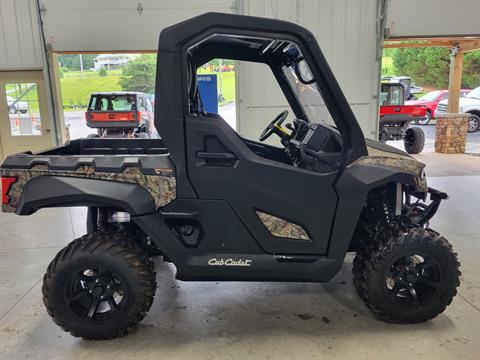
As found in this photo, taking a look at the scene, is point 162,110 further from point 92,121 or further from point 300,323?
point 92,121

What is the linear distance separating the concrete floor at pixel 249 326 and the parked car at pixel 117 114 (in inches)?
260

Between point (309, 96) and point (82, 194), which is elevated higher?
point (309, 96)

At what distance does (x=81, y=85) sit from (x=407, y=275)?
2050 cm

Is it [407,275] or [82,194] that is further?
[407,275]

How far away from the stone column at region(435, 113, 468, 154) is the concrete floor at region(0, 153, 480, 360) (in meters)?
7.54

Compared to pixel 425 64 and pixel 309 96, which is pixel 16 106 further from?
pixel 425 64

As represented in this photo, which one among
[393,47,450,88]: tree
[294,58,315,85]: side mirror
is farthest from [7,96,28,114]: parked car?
[393,47,450,88]: tree

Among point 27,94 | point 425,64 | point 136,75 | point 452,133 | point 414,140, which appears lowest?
point 414,140

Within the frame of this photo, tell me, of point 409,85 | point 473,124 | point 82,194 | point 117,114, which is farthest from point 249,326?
point 409,85

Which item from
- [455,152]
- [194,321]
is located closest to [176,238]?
[194,321]

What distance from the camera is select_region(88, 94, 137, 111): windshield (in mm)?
10062

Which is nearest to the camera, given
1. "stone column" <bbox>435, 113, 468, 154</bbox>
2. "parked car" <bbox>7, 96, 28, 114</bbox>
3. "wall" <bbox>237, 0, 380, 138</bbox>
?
"wall" <bbox>237, 0, 380, 138</bbox>

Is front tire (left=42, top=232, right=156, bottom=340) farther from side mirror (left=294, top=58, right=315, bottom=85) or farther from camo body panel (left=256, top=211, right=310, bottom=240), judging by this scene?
side mirror (left=294, top=58, right=315, bottom=85)

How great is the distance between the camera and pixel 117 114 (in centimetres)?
991
